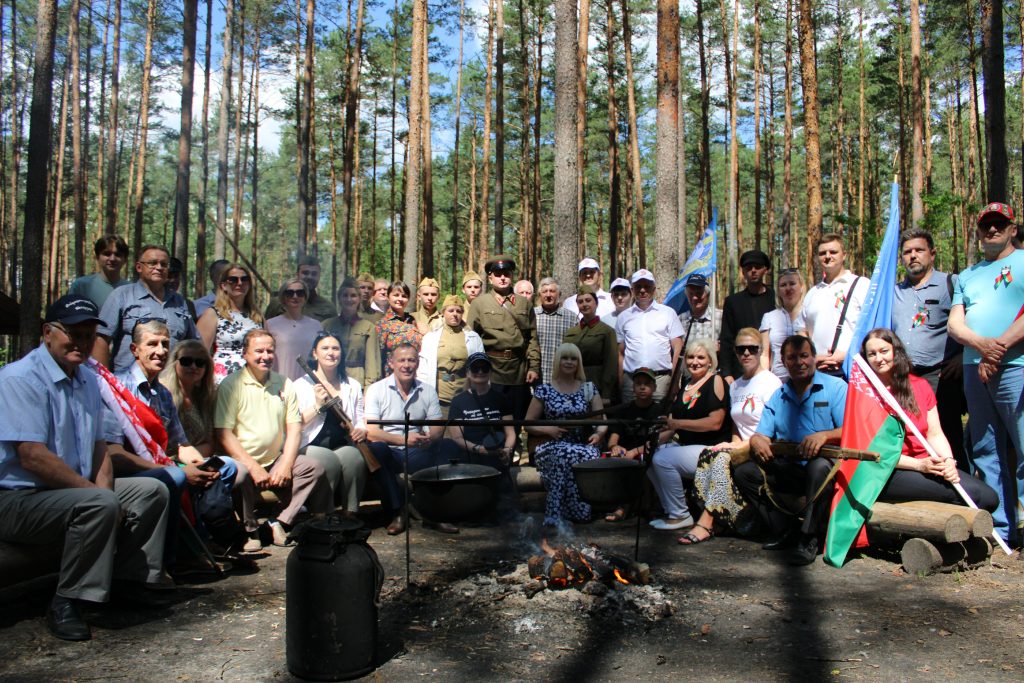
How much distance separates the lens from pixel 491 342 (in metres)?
7.49

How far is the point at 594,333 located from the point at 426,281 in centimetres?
180

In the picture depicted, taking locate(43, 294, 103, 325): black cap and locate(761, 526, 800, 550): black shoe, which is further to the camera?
locate(761, 526, 800, 550): black shoe

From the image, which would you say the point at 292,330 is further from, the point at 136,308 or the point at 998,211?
the point at 998,211

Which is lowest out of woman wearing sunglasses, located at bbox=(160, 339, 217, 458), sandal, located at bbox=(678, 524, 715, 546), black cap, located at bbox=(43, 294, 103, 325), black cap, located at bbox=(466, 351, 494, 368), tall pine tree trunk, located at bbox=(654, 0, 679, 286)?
sandal, located at bbox=(678, 524, 715, 546)

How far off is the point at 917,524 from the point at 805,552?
0.73 meters

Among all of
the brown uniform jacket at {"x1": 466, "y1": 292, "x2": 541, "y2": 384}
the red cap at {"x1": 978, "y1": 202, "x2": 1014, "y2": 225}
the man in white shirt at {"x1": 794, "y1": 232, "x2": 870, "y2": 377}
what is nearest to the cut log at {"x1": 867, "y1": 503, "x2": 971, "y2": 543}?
the man in white shirt at {"x1": 794, "y1": 232, "x2": 870, "y2": 377}

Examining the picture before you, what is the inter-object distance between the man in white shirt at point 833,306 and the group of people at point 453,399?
17 millimetres

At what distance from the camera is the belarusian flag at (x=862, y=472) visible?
17.4 feet

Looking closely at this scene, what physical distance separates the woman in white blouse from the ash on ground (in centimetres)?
165

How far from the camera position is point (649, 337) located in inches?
291

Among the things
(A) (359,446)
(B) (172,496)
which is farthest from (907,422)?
(B) (172,496)

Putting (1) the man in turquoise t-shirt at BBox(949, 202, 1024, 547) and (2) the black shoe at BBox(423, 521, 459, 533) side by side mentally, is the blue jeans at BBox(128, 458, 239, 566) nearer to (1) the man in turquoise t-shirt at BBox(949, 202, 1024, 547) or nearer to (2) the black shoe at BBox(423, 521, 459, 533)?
(2) the black shoe at BBox(423, 521, 459, 533)

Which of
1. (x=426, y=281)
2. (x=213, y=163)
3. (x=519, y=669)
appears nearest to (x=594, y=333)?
(x=426, y=281)

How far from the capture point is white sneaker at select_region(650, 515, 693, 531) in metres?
6.38
